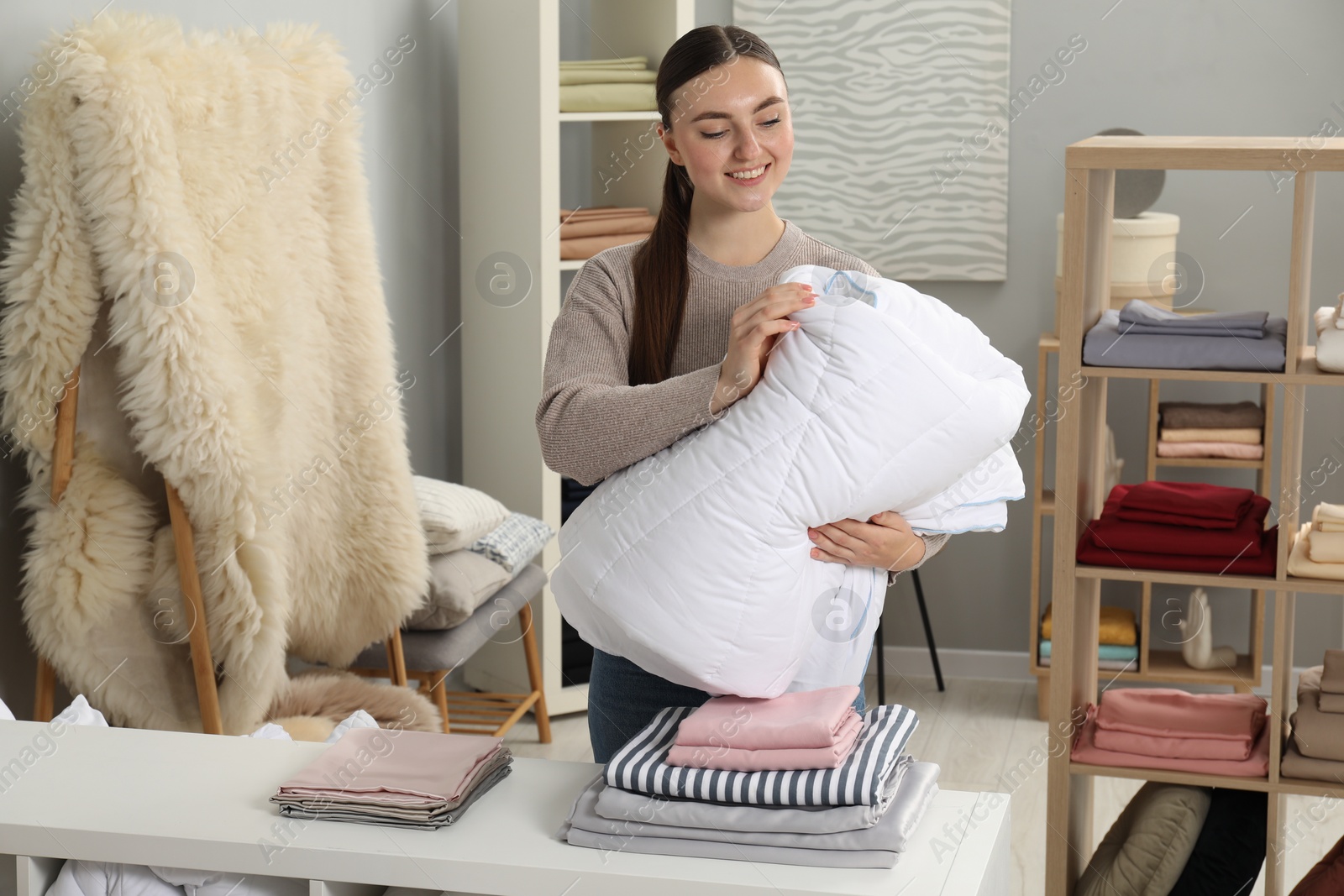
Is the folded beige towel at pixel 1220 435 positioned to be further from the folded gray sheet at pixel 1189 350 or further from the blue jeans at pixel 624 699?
the blue jeans at pixel 624 699

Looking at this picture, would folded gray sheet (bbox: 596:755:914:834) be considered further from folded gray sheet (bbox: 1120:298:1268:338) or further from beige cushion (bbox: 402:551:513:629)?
beige cushion (bbox: 402:551:513:629)

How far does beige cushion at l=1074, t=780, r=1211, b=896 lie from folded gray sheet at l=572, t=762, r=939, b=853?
0.97m

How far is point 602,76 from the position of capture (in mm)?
3178

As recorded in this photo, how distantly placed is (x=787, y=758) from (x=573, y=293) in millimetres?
588

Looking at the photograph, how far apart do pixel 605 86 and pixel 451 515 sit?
117cm

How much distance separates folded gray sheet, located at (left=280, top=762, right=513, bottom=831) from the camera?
1.13m

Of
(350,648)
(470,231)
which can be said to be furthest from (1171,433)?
(350,648)

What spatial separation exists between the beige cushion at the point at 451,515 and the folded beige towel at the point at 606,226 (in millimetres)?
732

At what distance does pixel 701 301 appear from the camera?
1419 millimetres

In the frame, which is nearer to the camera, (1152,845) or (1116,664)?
(1152,845)

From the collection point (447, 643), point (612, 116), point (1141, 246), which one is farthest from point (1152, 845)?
point (612, 116)

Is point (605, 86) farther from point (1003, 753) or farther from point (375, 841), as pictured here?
point (375, 841)

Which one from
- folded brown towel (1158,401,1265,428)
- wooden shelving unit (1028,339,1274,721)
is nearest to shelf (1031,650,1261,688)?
wooden shelving unit (1028,339,1274,721)

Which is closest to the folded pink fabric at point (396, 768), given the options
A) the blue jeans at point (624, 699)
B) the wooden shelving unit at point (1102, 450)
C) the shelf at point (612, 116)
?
the blue jeans at point (624, 699)
